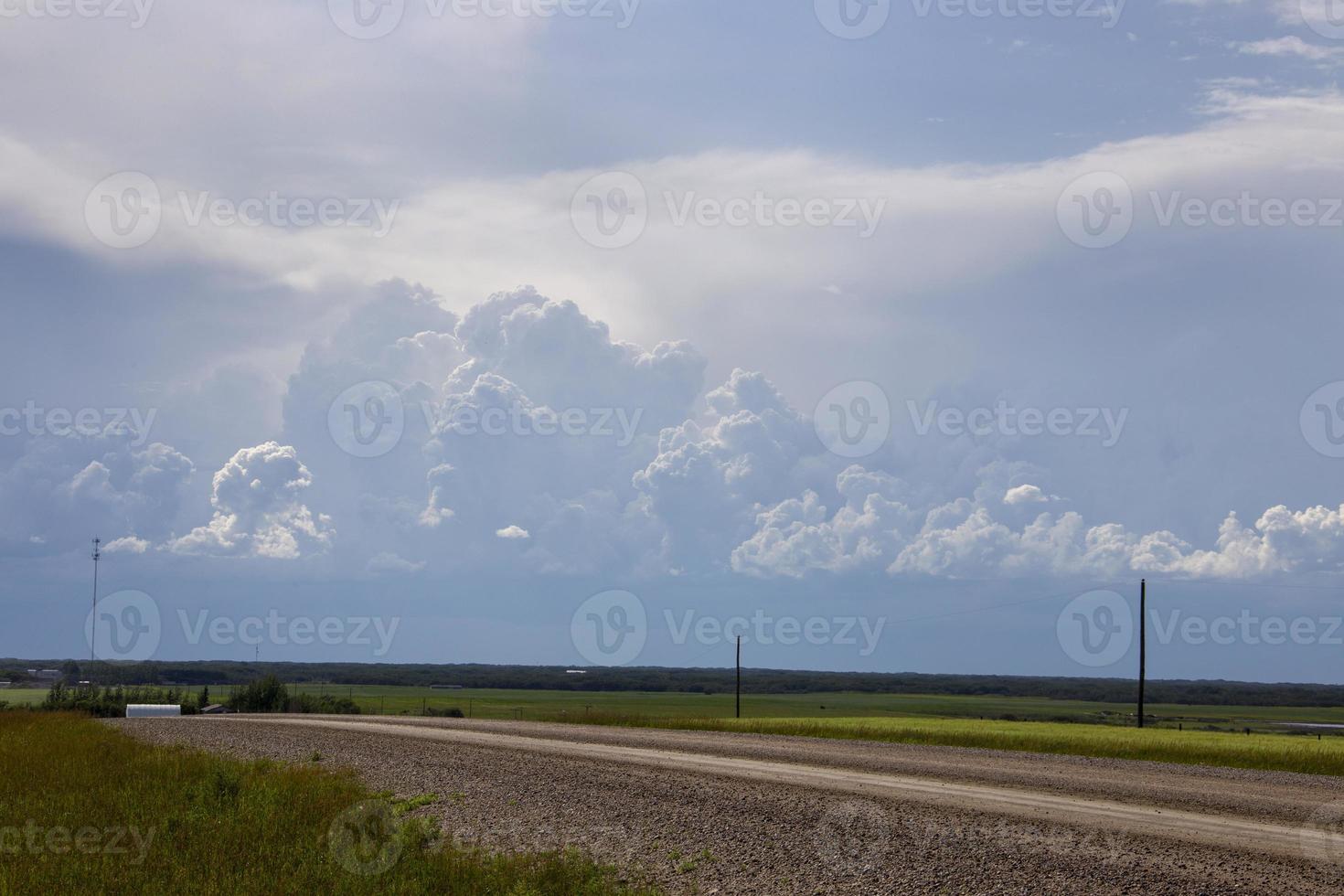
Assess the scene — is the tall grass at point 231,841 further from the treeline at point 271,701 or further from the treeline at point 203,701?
the treeline at point 203,701

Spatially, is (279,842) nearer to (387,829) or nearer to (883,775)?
(387,829)

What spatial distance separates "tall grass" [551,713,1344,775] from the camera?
32938 millimetres

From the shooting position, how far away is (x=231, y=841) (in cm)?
1797

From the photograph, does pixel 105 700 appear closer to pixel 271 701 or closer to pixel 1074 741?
pixel 271 701

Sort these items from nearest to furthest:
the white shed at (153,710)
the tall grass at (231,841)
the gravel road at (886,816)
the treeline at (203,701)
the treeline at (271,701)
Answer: the gravel road at (886,816) < the tall grass at (231,841) < the white shed at (153,710) < the treeline at (203,701) < the treeline at (271,701)

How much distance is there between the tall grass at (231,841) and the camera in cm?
1541

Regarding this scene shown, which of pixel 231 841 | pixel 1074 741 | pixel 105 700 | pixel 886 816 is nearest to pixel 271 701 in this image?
pixel 105 700

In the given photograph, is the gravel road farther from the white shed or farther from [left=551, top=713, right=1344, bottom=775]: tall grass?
the white shed

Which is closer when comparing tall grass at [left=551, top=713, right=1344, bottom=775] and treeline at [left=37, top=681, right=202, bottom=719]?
tall grass at [left=551, top=713, right=1344, bottom=775]

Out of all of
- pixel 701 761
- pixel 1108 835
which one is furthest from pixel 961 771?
pixel 1108 835

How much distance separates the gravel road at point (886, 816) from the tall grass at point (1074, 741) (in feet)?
18.4

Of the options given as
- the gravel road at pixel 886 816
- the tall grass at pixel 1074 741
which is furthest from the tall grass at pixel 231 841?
the tall grass at pixel 1074 741

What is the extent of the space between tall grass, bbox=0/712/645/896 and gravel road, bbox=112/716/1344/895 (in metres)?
1.37

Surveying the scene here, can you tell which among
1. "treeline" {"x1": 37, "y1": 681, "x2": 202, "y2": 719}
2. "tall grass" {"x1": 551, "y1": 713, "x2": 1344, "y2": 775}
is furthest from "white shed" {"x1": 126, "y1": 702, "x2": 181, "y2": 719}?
"tall grass" {"x1": 551, "y1": 713, "x2": 1344, "y2": 775}
